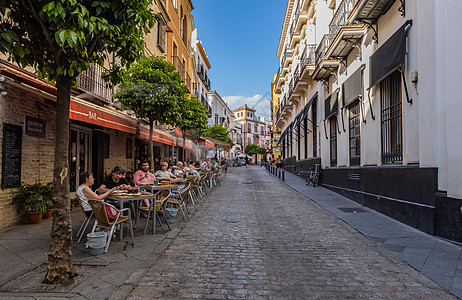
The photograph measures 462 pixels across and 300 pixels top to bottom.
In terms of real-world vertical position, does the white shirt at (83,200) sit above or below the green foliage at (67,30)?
below

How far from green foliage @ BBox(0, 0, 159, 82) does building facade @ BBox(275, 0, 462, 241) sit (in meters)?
5.21

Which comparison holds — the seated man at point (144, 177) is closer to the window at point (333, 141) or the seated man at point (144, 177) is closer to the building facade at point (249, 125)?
the window at point (333, 141)

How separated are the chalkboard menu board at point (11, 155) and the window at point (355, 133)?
9.53 meters

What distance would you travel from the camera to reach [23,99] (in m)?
6.80

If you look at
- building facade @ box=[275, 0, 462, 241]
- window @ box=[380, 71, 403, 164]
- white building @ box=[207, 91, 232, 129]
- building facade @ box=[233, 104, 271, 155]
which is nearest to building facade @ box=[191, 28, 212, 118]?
white building @ box=[207, 91, 232, 129]

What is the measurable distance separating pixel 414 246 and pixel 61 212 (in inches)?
213

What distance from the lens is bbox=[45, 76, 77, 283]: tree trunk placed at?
11.9 feet

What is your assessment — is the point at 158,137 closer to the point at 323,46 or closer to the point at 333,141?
the point at 333,141

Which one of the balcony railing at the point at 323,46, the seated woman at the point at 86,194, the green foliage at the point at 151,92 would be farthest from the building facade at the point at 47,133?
the balcony railing at the point at 323,46

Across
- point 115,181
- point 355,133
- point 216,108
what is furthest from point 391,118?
point 216,108

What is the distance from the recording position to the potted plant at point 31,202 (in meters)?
6.52

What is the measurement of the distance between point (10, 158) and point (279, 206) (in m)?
7.08

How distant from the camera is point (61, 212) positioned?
3.71 m

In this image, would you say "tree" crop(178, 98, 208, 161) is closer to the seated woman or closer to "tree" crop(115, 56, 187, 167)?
"tree" crop(115, 56, 187, 167)
